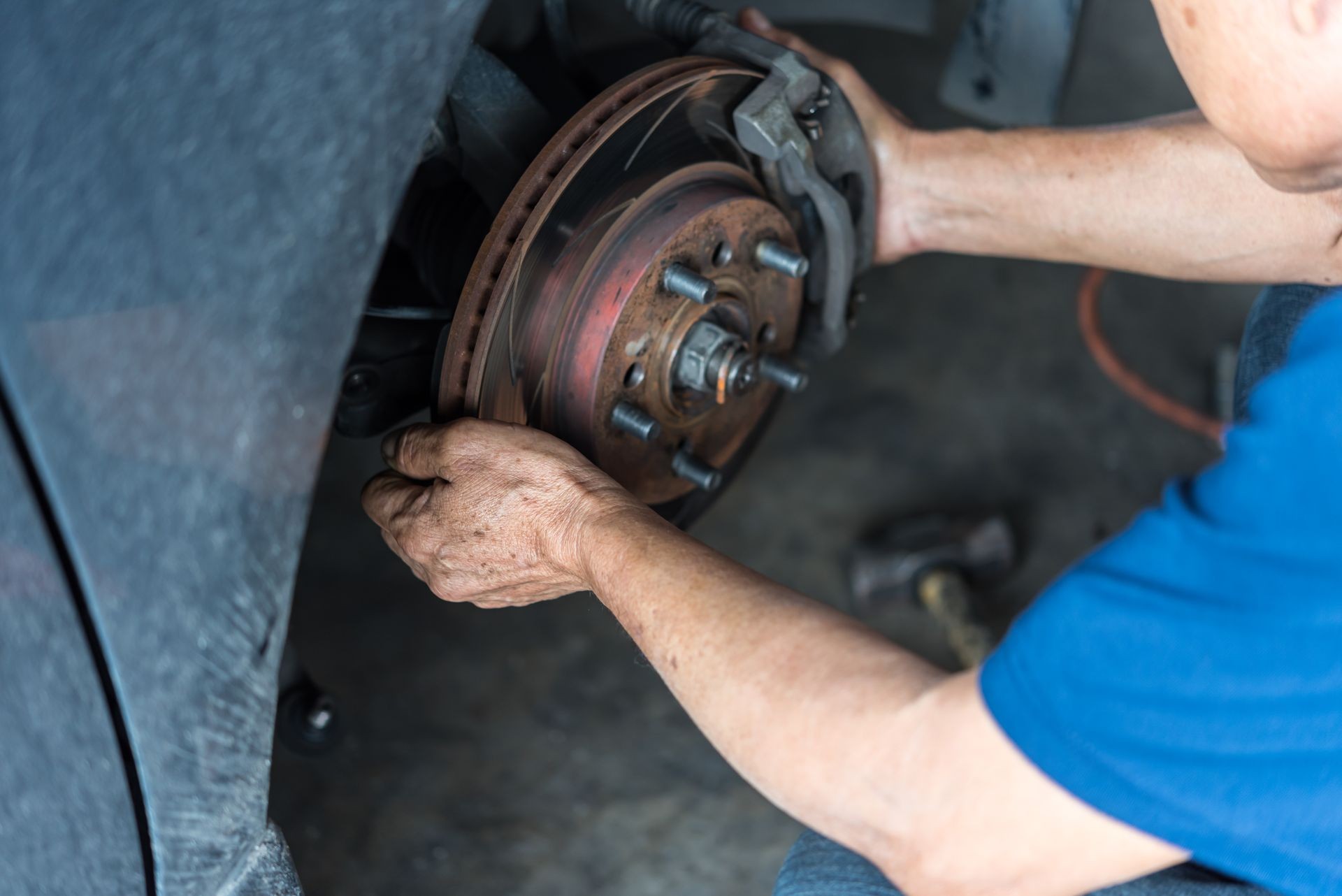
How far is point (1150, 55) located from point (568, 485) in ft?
6.27

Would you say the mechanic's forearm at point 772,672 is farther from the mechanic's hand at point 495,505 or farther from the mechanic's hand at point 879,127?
the mechanic's hand at point 879,127

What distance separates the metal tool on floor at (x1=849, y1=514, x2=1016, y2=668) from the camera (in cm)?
141

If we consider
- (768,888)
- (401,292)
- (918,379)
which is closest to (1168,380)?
(918,379)

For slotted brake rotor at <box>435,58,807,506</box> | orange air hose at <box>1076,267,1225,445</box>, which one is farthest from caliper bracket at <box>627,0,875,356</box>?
orange air hose at <box>1076,267,1225,445</box>

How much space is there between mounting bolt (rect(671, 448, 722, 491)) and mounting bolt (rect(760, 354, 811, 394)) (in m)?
0.10

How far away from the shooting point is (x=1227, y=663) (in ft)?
1.62

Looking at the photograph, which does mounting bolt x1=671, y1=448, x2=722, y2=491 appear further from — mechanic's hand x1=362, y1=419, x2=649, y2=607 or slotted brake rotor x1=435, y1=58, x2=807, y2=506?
mechanic's hand x1=362, y1=419, x2=649, y2=607

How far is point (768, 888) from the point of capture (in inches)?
49.1

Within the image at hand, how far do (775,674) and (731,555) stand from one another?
2.92ft

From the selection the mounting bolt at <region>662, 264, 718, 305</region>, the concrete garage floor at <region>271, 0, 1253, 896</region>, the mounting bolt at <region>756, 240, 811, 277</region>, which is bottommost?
the concrete garage floor at <region>271, 0, 1253, 896</region>

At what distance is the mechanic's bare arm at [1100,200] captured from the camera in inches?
37.9

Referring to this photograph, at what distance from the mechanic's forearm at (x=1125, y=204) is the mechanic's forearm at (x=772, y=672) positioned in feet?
1.74

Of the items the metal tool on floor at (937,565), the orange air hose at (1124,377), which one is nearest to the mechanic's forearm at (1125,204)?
the metal tool on floor at (937,565)

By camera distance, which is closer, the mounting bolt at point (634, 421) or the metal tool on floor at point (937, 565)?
the mounting bolt at point (634, 421)
